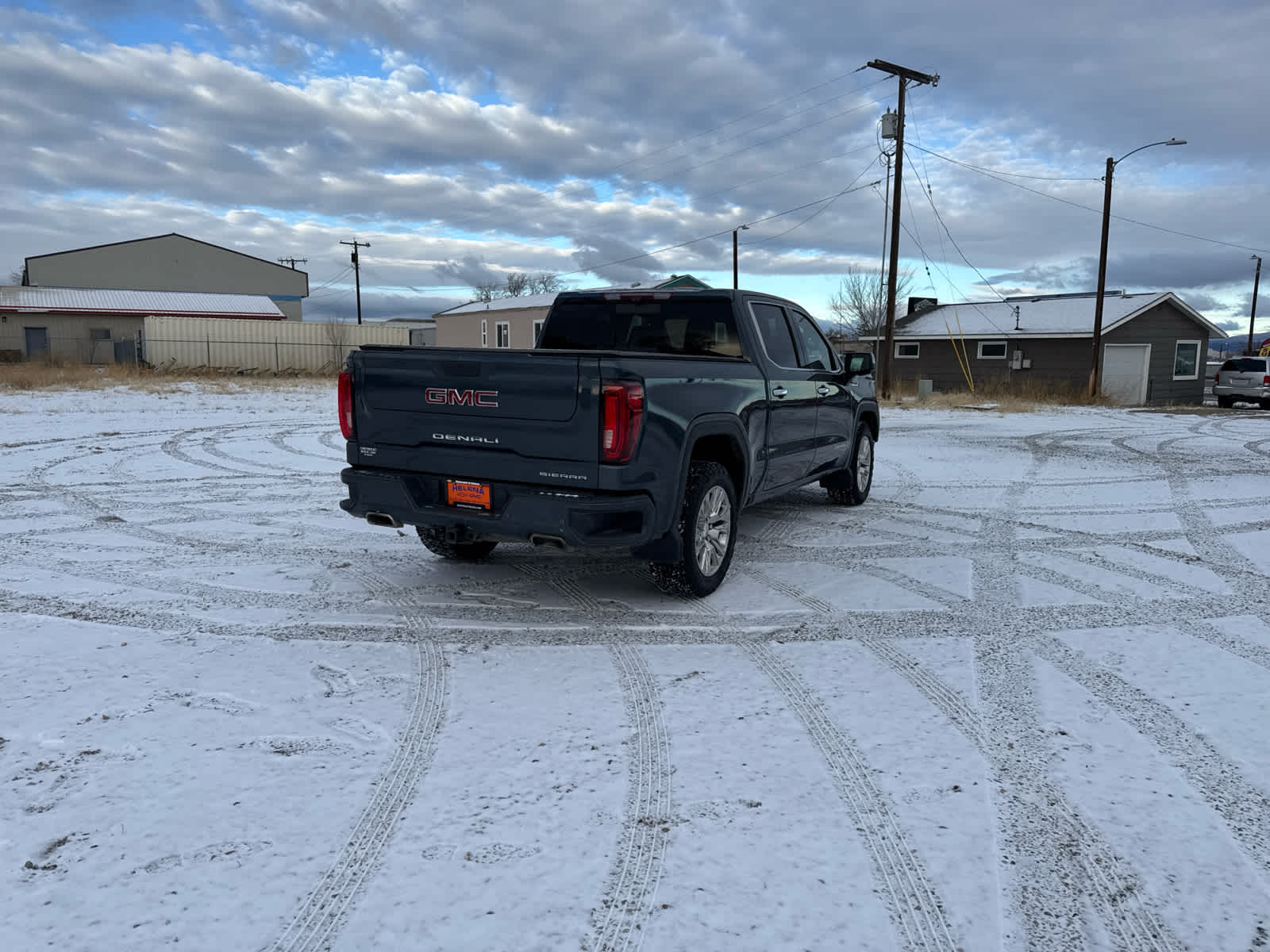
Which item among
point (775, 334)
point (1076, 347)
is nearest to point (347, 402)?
point (775, 334)

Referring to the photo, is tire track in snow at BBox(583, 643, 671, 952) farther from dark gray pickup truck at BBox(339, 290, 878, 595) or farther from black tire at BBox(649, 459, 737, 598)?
black tire at BBox(649, 459, 737, 598)

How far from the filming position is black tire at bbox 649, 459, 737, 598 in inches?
206

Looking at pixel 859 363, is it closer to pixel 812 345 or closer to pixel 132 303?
pixel 812 345

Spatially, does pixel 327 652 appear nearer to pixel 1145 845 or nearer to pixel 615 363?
pixel 615 363

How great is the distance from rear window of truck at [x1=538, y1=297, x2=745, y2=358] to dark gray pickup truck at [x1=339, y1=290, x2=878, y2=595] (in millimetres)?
13

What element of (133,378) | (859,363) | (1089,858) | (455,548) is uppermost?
(859,363)

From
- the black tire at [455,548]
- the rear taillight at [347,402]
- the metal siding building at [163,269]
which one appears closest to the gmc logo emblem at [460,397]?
the rear taillight at [347,402]

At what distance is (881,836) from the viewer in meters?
2.92

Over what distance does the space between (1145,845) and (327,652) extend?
11.9ft

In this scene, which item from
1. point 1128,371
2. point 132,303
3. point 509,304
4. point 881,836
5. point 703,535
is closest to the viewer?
point 881,836

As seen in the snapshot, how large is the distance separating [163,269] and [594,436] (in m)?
60.8

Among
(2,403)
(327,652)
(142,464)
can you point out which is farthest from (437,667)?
(2,403)

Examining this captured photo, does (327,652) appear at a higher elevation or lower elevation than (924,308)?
lower

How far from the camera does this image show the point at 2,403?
1845 centimetres
